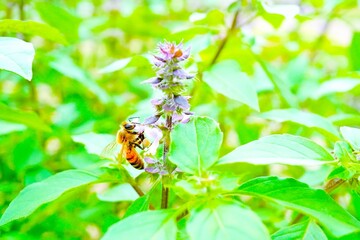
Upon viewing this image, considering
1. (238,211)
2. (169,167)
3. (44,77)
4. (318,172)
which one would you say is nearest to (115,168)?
(169,167)

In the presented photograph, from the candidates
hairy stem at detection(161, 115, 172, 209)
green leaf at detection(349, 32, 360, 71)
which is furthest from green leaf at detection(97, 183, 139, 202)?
green leaf at detection(349, 32, 360, 71)

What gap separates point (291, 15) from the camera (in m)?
1.16

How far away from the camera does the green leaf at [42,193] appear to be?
87 centimetres

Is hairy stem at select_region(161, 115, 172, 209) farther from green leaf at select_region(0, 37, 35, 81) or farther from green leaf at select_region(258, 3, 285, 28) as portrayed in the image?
green leaf at select_region(258, 3, 285, 28)

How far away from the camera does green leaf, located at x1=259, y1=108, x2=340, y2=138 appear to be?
1070mm

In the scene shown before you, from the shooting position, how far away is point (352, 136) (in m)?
0.94

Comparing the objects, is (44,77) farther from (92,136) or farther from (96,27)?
(92,136)

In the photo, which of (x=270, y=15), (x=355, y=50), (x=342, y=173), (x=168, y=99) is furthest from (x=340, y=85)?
(x=168, y=99)

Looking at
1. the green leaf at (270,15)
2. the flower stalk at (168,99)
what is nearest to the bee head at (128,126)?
the flower stalk at (168,99)

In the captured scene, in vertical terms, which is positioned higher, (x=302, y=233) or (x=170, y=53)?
(x=170, y=53)

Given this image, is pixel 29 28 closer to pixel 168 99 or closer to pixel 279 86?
pixel 168 99

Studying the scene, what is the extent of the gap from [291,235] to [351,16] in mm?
1100

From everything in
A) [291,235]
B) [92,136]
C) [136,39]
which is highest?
[136,39]

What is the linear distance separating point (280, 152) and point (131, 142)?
309 millimetres
